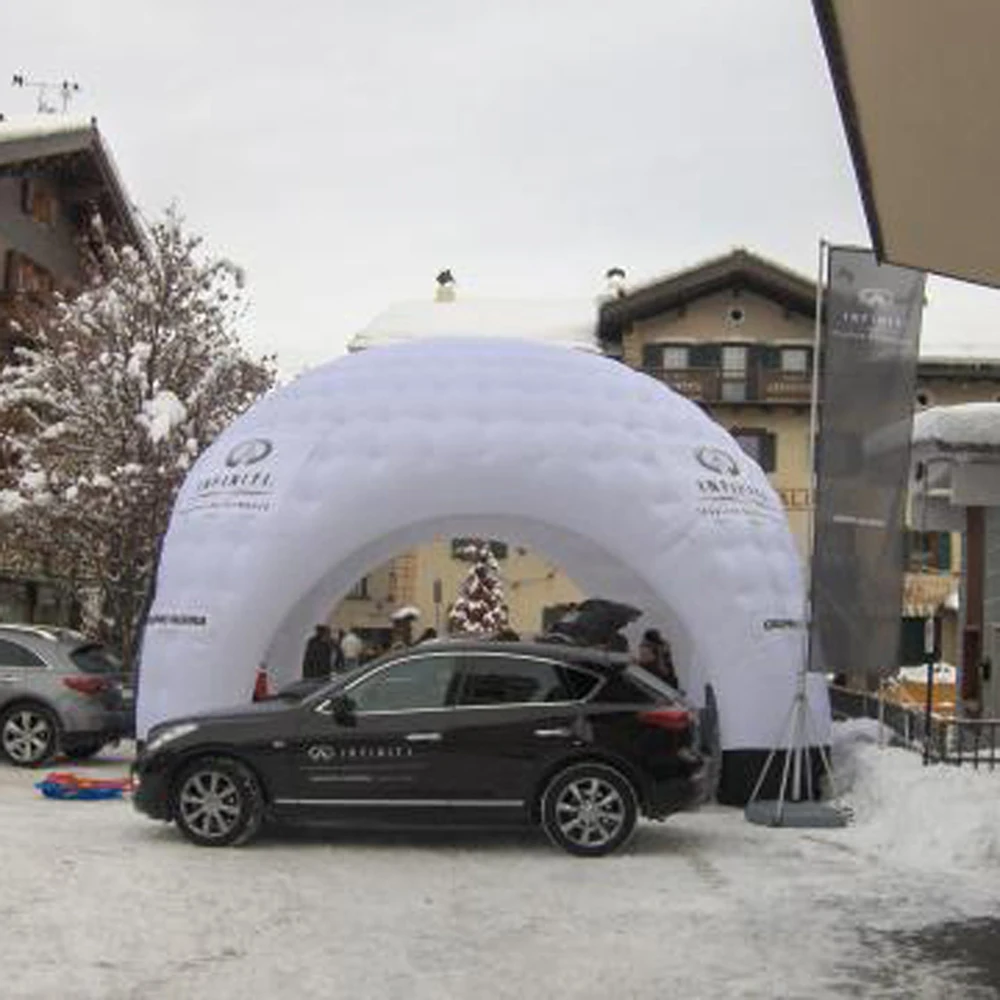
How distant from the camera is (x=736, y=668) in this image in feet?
49.0

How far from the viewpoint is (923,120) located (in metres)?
7.73

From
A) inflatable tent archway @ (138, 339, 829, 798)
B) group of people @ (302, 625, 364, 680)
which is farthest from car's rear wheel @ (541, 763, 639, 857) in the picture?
group of people @ (302, 625, 364, 680)

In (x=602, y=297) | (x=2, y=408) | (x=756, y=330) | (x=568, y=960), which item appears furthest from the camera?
(x=602, y=297)

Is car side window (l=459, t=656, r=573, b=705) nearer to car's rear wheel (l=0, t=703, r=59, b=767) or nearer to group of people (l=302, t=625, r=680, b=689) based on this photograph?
group of people (l=302, t=625, r=680, b=689)

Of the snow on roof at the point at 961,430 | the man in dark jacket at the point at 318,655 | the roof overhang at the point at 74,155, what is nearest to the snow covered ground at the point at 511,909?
the man in dark jacket at the point at 318,655

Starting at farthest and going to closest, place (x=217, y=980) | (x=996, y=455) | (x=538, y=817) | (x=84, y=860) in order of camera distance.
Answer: (x=996, y=455)
(x=538, y=817)
(x=84, y=860)
(x=217, y=980)

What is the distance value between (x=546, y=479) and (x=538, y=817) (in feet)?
14.1

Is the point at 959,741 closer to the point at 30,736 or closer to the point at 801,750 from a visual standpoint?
the point at 801,750

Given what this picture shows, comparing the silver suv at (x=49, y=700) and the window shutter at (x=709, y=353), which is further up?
the window shutter at (x=709, y=353)

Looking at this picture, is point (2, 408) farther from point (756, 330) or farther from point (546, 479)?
point (756, 330)

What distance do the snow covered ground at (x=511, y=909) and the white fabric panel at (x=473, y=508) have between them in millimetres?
1865

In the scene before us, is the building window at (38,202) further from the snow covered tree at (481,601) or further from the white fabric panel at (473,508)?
the white fabric panel at (473,508)

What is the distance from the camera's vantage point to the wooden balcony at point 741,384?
49.5 metres

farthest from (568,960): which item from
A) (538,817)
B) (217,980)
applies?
(538,817)
